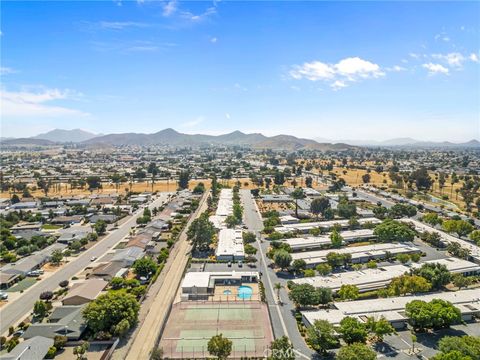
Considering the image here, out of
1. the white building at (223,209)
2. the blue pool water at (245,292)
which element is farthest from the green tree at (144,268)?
the white building at (223,209)

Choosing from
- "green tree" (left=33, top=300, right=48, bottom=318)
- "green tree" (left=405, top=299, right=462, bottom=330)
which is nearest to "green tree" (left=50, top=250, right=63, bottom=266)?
"green tree" (left=33, top=300, right=48, bottom=318)

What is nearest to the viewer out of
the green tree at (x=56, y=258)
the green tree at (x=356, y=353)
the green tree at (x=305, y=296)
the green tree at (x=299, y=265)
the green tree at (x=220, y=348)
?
the green tree at (x=356, y=353)

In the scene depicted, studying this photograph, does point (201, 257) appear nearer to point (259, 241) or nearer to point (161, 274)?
point (161, 274)

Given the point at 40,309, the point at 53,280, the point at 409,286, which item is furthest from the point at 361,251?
the point at 53,280

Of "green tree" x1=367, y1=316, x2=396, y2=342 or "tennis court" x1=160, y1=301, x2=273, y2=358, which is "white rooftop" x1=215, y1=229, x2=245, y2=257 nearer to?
"tennis court" x1=160, y1=301, x2=273, y2=358

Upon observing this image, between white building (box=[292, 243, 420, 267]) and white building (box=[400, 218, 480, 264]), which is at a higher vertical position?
white building (box=[400, 218, 480, 264])

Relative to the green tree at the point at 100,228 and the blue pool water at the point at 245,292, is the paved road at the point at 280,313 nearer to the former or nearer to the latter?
the blue pool water at the point at 245,292

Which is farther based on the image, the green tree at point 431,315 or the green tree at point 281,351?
the green tree at point 431,315

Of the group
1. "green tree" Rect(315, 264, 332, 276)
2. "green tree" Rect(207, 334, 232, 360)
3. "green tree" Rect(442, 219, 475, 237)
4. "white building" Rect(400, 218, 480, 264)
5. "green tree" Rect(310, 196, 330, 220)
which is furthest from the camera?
"green tree" Rect(310, 196, 330, 220)
